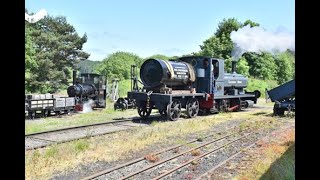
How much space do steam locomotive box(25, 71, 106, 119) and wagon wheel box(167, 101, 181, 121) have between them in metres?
6.46

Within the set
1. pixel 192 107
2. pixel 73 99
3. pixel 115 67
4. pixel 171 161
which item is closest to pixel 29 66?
pixel 73 99

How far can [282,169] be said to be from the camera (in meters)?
6.77

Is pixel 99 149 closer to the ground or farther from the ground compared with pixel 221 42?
closer to the ground

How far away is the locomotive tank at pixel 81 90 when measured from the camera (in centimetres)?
2121

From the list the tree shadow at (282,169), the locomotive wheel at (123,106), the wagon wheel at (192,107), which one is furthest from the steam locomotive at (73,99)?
the tree shadow at (282,169)

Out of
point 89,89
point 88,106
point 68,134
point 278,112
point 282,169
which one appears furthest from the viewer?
point 89,89

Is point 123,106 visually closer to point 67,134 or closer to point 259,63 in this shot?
point 67,134

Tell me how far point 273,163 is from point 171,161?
2.21 metres

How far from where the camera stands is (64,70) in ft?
137

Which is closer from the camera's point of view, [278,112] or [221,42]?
[278,112]

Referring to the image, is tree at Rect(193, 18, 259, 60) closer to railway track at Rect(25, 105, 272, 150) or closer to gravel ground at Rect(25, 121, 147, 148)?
railway track at Rect(25, 105, 272, 150)

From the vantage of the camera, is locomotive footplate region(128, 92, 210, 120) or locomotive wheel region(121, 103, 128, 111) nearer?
locomotive footplate region(128, 92, 210, 120)

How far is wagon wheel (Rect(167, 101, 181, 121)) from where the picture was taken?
15.1 m

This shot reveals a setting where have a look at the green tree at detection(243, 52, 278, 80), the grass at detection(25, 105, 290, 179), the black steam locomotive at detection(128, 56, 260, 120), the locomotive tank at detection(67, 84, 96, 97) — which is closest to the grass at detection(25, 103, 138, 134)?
the black steam locomotive at detection(128, 56, 260, 120)
